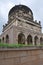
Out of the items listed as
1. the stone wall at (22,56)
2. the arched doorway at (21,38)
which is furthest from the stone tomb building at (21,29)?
the stone wall at (22,56)

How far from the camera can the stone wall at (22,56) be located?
5562 mm

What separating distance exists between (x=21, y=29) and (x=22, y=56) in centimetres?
690

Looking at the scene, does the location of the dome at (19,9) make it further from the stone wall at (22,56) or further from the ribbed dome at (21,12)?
the stone wall at (22,56)

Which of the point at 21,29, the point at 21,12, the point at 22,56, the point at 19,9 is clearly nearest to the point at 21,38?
the point at 21,29

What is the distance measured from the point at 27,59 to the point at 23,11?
14641 mm

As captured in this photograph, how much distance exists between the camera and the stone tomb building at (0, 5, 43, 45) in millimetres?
12325

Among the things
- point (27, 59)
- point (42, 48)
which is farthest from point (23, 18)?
point (27, 59)

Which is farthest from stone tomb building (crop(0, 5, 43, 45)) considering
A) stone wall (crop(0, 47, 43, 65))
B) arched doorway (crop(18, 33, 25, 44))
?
stone wall (crop(0, 47, 43, 65))

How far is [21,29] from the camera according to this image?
1309 centimetres

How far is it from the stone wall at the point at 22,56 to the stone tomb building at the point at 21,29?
4.66 meters

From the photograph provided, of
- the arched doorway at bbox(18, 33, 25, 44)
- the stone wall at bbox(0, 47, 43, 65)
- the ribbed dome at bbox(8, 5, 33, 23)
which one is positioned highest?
the ribbed dome at bbox(8, 5, 33, 23)

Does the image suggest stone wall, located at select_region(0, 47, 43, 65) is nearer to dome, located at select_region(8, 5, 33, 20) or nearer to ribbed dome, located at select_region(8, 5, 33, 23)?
ribbed dome, located at select_region(8, 5, 33, 23)

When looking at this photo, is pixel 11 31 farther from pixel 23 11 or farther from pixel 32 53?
pixel 23 11

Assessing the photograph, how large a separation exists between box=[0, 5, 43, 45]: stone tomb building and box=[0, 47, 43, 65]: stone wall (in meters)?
4.66
